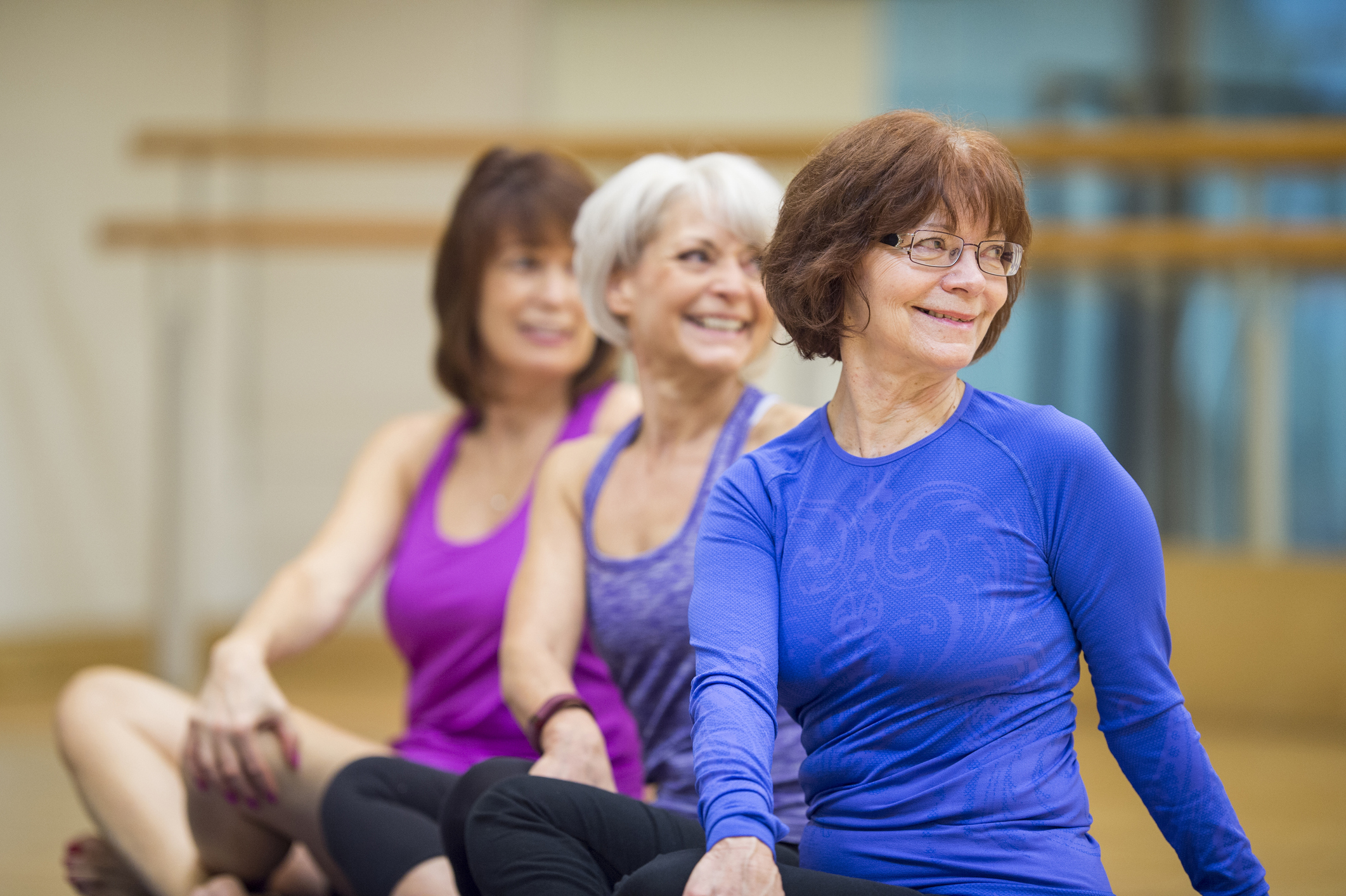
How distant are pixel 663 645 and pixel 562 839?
0.33 meters

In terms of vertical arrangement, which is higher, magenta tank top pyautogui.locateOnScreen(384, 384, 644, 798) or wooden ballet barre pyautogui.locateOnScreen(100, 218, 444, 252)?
wooden ballet barre pyautogui.locateOnScreen(100, 218, 444, 252)

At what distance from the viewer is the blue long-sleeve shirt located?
967mm

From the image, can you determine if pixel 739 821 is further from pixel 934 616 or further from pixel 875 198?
pixel 875 198

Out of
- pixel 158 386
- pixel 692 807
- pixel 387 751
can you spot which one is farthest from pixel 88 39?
pixel 692 807

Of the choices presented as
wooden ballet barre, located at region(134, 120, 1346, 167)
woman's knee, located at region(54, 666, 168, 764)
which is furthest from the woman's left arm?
wooden ballet barre, located at region(134, 120, 1346, 167)

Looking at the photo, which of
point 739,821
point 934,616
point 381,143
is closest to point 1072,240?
point 381,143

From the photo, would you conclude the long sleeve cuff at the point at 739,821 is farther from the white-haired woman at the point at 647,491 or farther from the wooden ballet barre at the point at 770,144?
the wooden ballet barre at the point at 770,144

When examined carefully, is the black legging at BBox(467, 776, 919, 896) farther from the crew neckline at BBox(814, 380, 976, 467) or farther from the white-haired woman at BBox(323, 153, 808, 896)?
the crew neckline at BBox(814, 380, 976, 467)

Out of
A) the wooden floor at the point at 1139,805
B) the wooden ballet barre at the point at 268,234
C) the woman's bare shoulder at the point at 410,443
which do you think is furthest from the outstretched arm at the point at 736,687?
the wooden ballet barre at the point at 268,234

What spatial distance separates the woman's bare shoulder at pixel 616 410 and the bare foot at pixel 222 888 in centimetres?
72

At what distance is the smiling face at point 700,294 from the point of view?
1.43m

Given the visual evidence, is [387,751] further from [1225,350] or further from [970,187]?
[1225,350]

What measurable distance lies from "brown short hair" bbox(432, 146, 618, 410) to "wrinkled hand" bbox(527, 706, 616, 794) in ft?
2.12

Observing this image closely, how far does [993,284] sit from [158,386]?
3.07 meters
